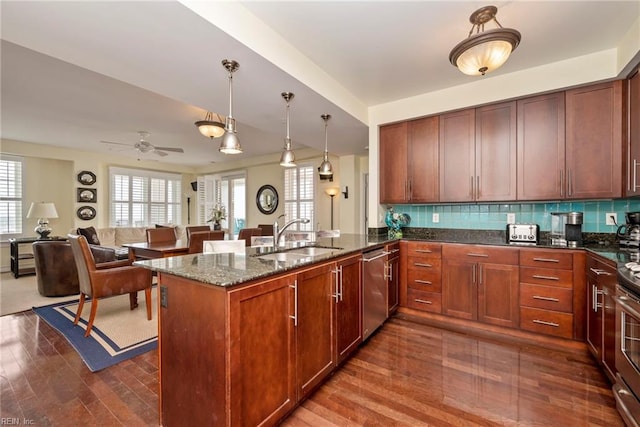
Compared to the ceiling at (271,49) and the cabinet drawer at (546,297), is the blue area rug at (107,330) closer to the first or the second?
the ceiling at (271,49)

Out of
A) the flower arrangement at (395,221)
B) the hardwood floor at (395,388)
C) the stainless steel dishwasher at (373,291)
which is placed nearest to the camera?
the hardwood floor at (395,388)

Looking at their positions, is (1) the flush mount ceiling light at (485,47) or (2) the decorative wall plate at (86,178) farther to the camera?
(2) the decorative wall plate at (86,178)

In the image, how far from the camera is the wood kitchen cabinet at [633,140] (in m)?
2.22

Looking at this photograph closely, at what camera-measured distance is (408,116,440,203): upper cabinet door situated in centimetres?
330

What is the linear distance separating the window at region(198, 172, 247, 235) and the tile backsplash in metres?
5.03

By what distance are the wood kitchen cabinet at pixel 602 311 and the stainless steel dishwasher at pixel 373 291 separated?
162 centimetres

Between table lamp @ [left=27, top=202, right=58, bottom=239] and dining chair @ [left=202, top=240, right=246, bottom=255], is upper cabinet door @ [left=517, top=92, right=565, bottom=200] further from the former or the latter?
table lamp @ [left=27, top=202, right=58, bottom=239]

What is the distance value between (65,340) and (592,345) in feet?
15.3

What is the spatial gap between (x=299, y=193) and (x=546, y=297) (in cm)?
488

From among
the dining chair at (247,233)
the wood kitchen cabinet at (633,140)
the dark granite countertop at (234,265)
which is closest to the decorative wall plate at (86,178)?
the dining chair at (247,233)

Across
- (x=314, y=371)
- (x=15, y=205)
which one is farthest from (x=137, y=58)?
(x=15, y=205)

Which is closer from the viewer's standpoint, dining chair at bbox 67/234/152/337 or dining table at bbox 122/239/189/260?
dining chair at bbox 67/234/152/337

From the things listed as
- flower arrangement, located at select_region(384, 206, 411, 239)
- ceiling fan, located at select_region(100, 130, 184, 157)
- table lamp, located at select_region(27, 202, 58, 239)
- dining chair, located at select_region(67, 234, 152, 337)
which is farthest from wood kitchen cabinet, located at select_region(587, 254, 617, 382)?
table lamp, located at select_region(27, 202, 58, 239)

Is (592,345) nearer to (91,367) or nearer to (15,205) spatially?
(91,367)
